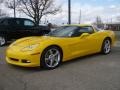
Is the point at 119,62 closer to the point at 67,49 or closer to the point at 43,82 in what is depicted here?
the point at 67,49

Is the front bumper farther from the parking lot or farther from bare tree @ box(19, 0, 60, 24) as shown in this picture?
bare tree @ box(19, 0, 60, 24)

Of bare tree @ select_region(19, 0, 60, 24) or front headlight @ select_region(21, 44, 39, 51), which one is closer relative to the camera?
front headlight @ select_region(21, 44, 39, 51)

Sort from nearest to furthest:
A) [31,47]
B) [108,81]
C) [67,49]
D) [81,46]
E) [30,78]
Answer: [108,81]
[30,78]
[31,47]
[67,49]
[81,46]

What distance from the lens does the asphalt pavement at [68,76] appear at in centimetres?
542

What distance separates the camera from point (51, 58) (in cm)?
720

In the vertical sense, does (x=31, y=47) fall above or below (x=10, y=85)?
above

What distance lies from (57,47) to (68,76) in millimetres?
1301

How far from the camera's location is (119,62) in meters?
7.90

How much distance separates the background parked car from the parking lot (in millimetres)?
5550

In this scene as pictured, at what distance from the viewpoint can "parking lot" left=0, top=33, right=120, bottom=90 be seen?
17.8 ft

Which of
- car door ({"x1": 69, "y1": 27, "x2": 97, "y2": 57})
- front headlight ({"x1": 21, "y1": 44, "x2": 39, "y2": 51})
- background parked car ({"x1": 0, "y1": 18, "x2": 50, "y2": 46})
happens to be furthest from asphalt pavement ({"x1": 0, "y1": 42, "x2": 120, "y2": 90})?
background parked car ({"x1": 0, "y1": 18, "x2": 50, "y2": 46})

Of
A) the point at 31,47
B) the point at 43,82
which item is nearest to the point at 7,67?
the point at 31,47

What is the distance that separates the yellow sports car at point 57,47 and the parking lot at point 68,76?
243 mm

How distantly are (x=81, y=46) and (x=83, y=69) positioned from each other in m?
Answer: 1.28
